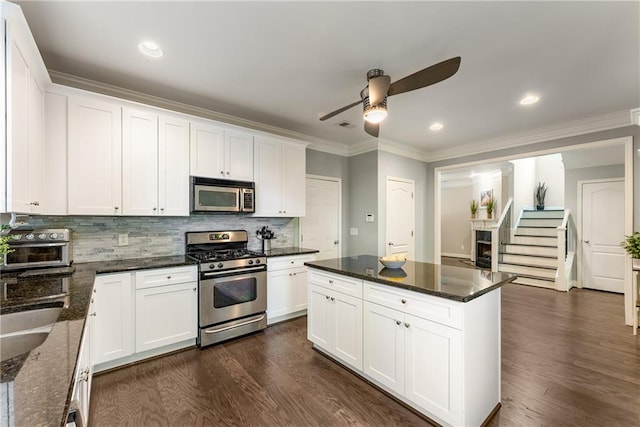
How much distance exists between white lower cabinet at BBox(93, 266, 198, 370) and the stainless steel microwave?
28.9 inches

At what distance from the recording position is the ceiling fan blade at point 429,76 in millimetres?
1762

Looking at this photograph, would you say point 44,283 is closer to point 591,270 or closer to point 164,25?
point 164,25

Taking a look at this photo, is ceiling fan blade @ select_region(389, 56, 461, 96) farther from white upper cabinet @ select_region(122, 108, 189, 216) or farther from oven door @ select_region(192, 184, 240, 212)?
white upper cabinet @ select_region(122, 108, 189, 216)

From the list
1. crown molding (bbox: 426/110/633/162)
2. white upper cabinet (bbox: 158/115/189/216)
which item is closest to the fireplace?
crown molding (bbox: 426/110/633/162)

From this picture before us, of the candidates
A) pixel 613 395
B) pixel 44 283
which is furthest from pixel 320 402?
pixel 613 395

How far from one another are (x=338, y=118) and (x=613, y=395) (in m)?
3.67

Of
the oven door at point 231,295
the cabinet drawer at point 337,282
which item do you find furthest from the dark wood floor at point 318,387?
the cabinet drawer at point 337,282

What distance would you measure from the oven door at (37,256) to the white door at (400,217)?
4066 mm

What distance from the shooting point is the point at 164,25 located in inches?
75.9

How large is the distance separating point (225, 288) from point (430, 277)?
6.92 feet

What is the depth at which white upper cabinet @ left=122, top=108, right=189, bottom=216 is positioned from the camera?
8.94 ft

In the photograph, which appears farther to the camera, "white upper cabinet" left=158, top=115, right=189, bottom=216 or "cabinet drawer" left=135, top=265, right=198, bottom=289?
"white upper cabinet" left=158, top=115, right=189, bottom=216

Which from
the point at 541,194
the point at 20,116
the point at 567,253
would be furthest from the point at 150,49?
the point at 541,194

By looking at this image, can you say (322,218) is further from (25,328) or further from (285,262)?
(25,328)
